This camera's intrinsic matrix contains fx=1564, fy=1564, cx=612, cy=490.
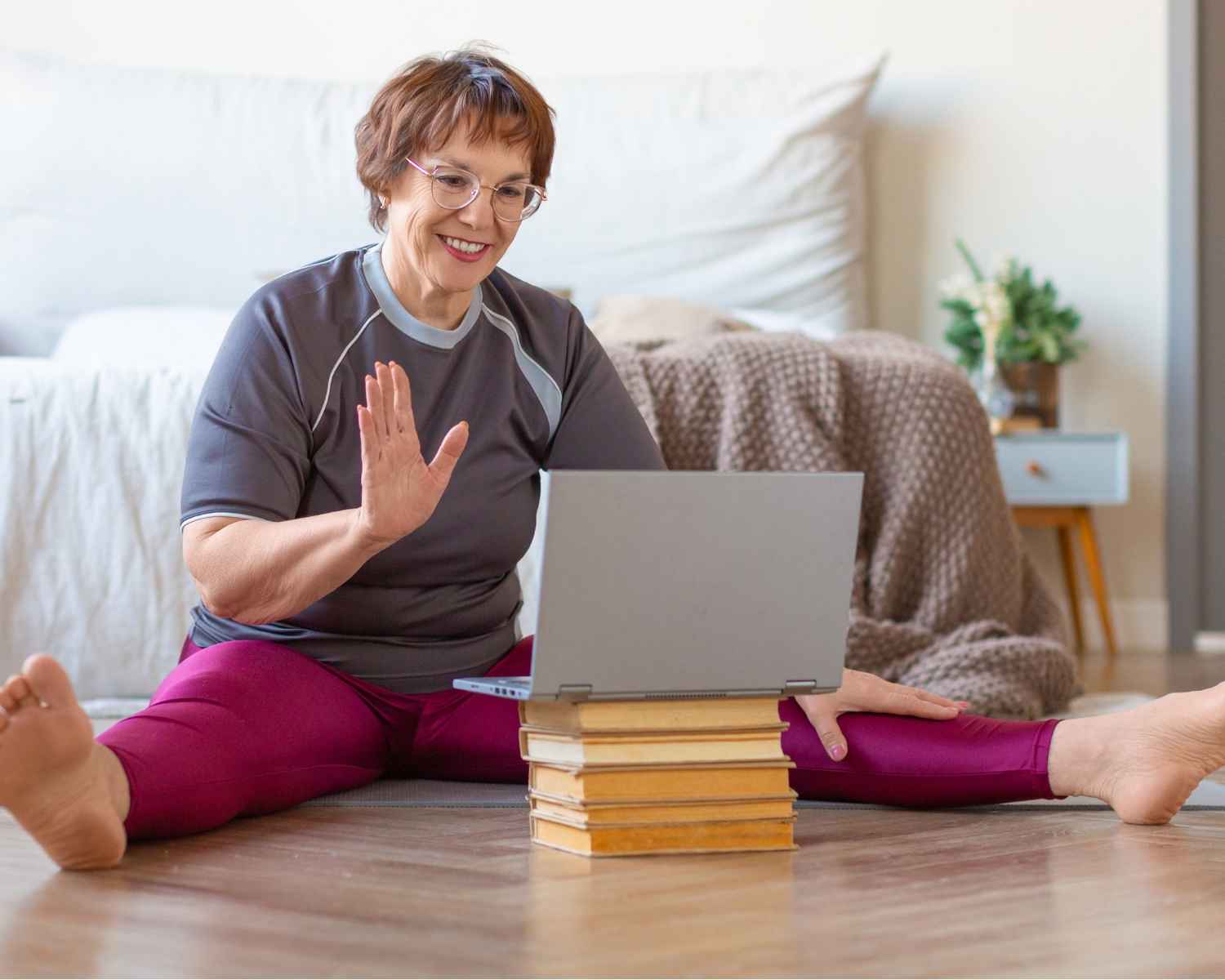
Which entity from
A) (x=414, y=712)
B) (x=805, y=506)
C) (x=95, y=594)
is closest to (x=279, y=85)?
(x=95, y=594)

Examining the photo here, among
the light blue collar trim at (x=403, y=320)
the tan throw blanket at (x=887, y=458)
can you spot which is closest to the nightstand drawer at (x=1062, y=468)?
the tan throw blanket at (x=887, y=458)

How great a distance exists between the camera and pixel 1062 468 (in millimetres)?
3955

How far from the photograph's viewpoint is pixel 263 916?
113 cm

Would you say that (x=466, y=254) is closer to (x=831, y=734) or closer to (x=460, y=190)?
(x=460, y=190)

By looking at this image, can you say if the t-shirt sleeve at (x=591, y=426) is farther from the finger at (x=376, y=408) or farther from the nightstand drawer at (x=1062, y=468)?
the nightstand drawer at (x=1062, y=468)

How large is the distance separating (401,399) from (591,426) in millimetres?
443

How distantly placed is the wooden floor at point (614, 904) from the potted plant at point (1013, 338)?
2793 millimetres

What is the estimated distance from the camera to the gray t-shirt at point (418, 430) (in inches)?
59.9

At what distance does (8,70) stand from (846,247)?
230 cm

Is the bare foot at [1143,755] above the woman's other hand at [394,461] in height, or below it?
below

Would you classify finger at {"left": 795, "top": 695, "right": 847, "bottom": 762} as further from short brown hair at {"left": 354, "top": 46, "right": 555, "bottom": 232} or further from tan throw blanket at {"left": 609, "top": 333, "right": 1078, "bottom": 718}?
tan throw blanket at {"left": 609, "top": 333, "right": 1078, "bottom": 718}

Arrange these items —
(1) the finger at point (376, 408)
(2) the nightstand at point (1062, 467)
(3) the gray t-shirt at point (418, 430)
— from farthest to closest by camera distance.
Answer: (2) the nightstand at point (1062, 467) → (3) the gray t-shirt at point (418, 430) → (1) the finger at point (376, 408)

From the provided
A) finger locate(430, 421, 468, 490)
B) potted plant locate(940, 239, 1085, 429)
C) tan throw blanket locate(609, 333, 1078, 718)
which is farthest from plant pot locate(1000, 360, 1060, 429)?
finger locate(430, 421, 468, 490)

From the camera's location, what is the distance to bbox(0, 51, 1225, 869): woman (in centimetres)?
143
